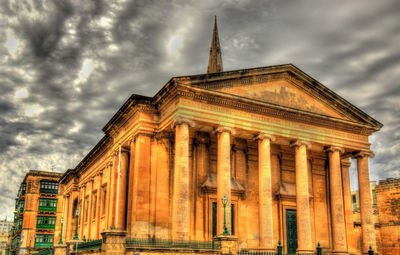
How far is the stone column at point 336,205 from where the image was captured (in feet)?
97.7

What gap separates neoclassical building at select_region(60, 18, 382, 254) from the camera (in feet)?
88.7

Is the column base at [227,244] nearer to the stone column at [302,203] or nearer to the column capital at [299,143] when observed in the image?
the stone column at [302,203]

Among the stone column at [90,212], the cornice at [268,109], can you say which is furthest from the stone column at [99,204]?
the cornice at [268,109]

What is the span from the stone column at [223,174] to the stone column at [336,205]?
855 cm

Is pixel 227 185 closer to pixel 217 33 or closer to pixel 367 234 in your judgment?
pixel 367 234

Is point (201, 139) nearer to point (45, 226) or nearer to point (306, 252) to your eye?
point (306, 252)

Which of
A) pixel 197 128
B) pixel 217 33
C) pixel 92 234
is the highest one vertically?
pixel 217 33

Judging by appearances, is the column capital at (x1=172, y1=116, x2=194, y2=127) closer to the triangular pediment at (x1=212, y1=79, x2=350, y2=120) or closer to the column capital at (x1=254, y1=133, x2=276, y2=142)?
the triangular pediment at (x1=212, y1=79, x2=350, y2=120)

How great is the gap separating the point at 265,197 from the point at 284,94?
801cm

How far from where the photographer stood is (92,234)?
42812 mm

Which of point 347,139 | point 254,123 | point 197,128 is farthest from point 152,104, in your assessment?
point 347,139

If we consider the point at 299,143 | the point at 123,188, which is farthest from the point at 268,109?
the point at 123,188

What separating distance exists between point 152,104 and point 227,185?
25.2ft

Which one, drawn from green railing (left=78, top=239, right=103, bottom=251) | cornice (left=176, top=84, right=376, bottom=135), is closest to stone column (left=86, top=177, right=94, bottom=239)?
green railing (left=78, top=239, right=103, bottom=251)
